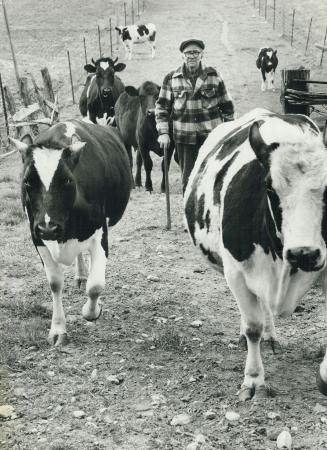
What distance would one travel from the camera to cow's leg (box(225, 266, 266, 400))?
4348 mm

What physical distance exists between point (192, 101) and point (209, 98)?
0.20m

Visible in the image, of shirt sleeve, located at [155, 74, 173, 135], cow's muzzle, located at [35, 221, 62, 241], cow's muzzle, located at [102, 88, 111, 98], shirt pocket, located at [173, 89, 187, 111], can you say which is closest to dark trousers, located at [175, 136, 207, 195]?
shirt sleeve, located at [155, 74, 173, 135]

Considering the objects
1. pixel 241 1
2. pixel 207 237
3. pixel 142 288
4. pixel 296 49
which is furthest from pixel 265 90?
pixel 241 1

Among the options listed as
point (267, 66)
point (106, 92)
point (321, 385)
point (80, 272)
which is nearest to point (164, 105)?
point (80, 272)

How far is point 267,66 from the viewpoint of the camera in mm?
21141

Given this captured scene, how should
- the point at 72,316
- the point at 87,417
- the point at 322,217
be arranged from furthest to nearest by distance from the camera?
the point at 72,316 → the point at 87,417 → the point at 322,217

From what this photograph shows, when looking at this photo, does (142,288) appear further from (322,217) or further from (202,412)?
(322,217)

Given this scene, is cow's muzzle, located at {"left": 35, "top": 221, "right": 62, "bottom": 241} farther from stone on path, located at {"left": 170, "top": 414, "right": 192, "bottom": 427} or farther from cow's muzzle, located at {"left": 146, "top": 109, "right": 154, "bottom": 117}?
cow's muzzle, located at {"left": 146, "top": 109, "right": 154, "bottom": 117}

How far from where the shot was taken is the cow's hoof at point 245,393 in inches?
172

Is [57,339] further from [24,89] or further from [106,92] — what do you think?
[24,89]

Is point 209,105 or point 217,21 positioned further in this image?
point 217,21

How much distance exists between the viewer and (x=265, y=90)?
21.6 meters

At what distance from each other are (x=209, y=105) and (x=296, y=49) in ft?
73.9

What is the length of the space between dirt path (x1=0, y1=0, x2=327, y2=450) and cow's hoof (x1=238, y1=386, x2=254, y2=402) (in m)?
0.04
